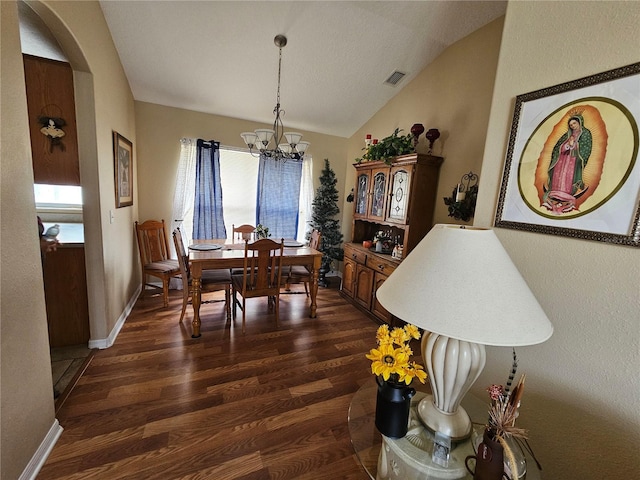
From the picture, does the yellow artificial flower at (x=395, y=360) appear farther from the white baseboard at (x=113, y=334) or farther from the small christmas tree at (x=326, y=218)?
the small christmas tree at (x=326, y=218)

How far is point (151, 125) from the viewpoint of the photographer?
11.5 feet

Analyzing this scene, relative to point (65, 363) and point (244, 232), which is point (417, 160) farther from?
point (65, 363)

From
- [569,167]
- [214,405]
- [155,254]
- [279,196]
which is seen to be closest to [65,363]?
[214,405]

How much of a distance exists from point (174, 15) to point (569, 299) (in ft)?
11.0

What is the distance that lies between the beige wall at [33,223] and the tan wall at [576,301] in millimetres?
2194

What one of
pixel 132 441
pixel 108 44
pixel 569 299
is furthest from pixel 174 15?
pixel 569 299

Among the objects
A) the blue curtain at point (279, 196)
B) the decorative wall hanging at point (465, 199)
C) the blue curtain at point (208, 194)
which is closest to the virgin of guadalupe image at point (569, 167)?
the decorative wall hanging at point (465, 199)

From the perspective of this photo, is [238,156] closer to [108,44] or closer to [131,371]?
[108,44]

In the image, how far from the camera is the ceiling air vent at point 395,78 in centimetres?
305

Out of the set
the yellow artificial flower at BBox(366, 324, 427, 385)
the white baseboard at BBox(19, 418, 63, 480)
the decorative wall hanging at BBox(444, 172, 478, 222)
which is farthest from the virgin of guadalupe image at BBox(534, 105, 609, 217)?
the white baseboard at BBox(19, 418, 63, 480)

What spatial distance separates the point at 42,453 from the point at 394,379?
1.83 meters

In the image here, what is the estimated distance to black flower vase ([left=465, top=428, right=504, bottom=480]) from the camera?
0.81 metres

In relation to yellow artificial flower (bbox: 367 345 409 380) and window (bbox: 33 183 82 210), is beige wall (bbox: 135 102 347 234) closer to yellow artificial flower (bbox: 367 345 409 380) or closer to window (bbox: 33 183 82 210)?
window (bbox: 33 183 82 210)

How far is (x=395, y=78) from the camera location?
3.13m
